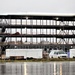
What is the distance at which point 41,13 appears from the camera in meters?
119

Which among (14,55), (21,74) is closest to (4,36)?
(14,55)

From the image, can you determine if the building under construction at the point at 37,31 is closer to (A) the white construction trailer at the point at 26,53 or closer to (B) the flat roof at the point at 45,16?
(B) the flat roof at the point at 45,16

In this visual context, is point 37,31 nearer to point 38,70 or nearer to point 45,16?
point 45,16

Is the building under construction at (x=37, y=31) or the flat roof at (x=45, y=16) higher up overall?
the flat roof at (x=45, y=16)

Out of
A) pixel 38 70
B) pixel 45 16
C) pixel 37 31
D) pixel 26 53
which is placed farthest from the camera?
pixel 45 16

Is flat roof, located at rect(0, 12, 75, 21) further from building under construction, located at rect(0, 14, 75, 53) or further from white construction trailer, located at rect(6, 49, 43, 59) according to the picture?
white construction trailer, located at rect(6, 49, 43, 59)

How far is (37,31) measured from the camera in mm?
116875

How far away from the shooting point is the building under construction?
113375mm

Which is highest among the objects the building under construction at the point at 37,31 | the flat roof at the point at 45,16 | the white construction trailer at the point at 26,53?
the flat roof at the point at 45,16

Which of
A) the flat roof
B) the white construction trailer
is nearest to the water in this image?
the white construction trailer

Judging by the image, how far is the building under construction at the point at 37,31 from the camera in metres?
113

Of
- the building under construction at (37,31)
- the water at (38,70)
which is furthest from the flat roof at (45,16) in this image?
the water at (38,70)

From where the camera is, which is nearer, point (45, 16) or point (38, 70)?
point (38, 70)

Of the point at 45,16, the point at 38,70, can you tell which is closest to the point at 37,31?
the point at 45,16
